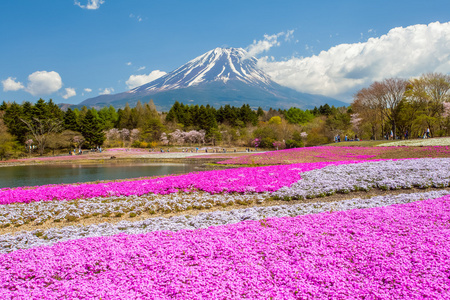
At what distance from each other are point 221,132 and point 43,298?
7627cm

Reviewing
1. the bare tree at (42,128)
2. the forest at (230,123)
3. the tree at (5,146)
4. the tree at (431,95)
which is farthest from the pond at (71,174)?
the tree at (431,95)

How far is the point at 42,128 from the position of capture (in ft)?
208

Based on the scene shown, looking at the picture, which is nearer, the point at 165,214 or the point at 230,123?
the point at 165,214

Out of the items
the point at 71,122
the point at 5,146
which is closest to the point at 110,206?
the point at 5,146

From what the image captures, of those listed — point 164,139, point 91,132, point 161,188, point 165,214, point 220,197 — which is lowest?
point 165,214

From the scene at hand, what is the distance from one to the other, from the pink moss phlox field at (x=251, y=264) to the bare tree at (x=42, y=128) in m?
62.7

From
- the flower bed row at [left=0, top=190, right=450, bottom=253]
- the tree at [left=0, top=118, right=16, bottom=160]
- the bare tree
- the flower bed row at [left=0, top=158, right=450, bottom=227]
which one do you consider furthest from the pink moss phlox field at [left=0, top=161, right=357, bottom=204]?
the bare tree

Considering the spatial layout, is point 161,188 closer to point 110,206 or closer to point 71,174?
point 110,206

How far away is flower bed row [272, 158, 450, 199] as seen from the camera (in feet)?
42.4

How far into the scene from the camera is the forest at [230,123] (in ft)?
163

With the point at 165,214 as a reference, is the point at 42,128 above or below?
above

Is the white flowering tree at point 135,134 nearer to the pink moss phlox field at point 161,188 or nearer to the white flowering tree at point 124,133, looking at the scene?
the white flowering tree at point 124,133

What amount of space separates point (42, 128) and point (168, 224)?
223ft

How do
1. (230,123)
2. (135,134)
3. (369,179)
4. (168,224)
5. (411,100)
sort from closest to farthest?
(168,224)
(369,179)
(411,100)
(135,134)
(230,123)
